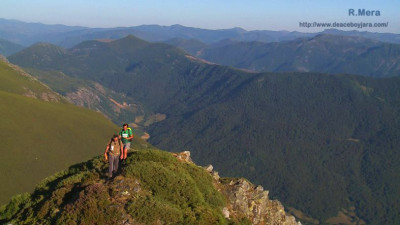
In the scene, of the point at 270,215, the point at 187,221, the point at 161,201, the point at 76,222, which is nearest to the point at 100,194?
the point at 76,222

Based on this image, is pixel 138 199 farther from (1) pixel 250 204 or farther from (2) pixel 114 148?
(1) pixel 250 204

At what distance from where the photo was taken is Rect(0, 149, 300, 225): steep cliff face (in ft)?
98.9

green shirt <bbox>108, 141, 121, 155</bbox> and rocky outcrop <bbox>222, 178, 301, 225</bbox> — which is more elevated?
green shirt <bbox>108, 141, 121, 155</bbox>

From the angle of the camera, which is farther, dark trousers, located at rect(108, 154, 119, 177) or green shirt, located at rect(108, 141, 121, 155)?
green shirt, located at rect(108, 141, 121, 155)

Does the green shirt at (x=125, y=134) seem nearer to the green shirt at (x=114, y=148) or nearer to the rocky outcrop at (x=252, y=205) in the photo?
the green shirt at (x=114, y=148)

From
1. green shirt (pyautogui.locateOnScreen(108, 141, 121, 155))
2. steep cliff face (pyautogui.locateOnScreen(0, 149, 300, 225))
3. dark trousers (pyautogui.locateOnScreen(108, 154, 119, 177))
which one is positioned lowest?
steep cliff face (pyautogui.locateOnScreen(0, 149, 300, 225))

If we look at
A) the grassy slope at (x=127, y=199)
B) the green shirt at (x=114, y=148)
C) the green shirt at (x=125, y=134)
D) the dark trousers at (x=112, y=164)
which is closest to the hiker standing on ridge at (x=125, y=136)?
the green shirt at (x=125, y=134)

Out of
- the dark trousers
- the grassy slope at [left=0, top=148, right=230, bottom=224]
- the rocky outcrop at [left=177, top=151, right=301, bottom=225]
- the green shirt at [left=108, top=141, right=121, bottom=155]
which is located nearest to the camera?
the grassy slope at [left=0, top=148, right=230, bottom=224]

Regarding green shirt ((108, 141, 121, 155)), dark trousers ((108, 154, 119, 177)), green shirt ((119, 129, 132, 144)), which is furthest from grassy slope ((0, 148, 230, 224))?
green shirt ((119, 129, 132, 144))

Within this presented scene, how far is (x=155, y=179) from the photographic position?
3612cm

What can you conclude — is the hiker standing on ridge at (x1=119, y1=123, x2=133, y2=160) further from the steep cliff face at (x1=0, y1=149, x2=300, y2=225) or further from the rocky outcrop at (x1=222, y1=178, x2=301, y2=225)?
the rocky outcrop at (x1=222, y1=178, x2=301, y2=225)

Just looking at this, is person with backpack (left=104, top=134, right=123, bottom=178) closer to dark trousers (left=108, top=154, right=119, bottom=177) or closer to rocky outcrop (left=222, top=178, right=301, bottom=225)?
dark trousers (left=108, top=154, right=119, bottom=177)

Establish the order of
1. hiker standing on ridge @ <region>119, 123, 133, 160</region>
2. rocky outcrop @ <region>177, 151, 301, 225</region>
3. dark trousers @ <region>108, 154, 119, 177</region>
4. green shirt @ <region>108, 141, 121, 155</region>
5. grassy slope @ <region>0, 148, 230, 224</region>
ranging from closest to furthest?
grassy slope @ <region>0, 148, 230, 224</region>
dark trousers @ <region>108, 154, 119, 177</region>
green shirt @ <region>108, 141, 121, 155</region>
hiker standing on ridge @ <region>119, 123, 133, 160</region>
rocky outcrop @ <region>177, 151, 301, 225</region>

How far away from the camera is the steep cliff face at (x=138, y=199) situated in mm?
30141
